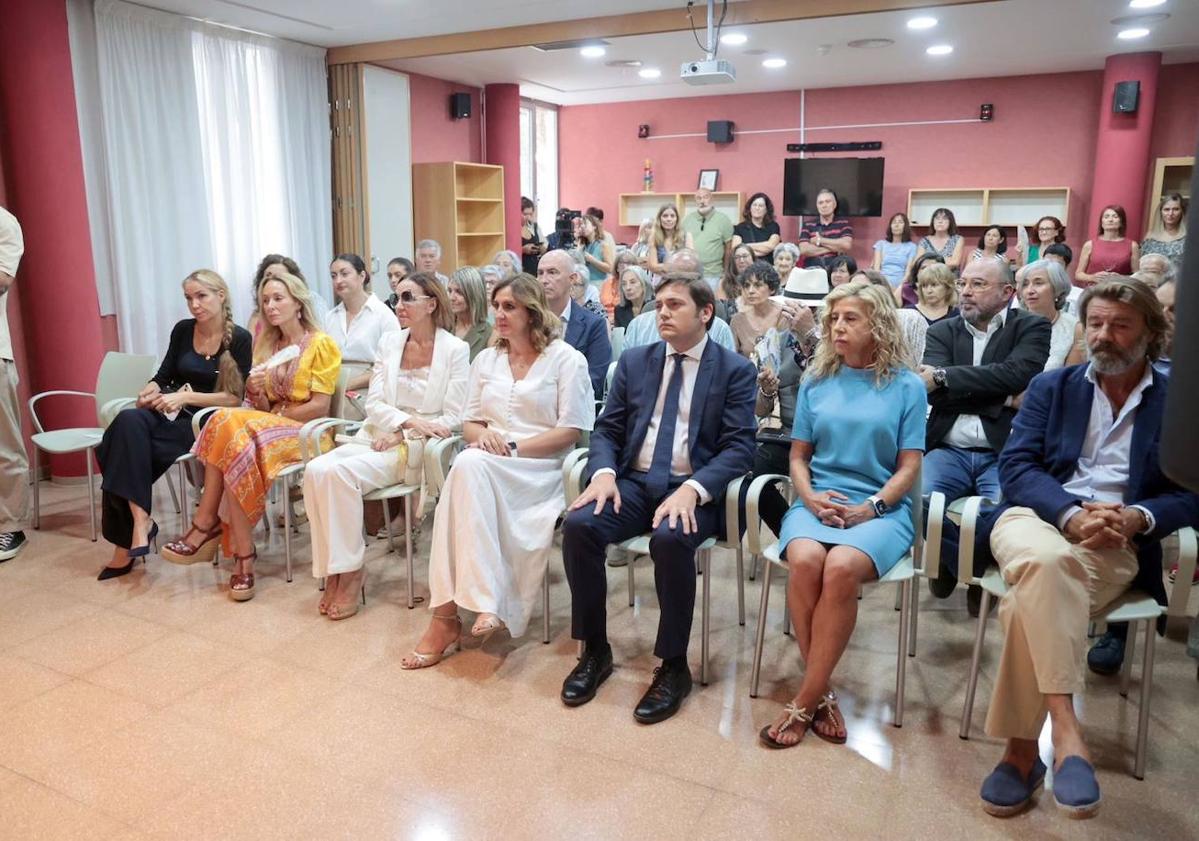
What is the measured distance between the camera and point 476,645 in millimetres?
3146

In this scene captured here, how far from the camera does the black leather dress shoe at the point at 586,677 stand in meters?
2.72

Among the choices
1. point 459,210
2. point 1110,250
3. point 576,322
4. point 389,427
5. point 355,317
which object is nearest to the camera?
point 389,427

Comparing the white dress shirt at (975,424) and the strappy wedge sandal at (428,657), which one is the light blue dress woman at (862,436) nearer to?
the white dress shirt at (975,424)

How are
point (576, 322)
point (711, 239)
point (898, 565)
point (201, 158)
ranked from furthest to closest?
point (711, 239)
point (201, 158)
point (576, 322)
point (898, 565)

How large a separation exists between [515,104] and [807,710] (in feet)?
25.0

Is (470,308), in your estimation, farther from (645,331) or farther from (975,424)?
(975,424)

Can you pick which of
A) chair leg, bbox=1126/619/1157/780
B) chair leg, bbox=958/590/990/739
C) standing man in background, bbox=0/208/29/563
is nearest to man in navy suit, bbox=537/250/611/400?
chair leg, bbox=958/590/990/739

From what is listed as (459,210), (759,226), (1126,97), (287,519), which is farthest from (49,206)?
(1126,97)

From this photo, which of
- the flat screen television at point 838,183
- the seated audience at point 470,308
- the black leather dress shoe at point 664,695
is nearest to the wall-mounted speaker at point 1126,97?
the flat screen television at point 838,183

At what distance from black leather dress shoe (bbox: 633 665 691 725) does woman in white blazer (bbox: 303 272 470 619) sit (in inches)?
50.7

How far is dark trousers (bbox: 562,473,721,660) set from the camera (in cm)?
266

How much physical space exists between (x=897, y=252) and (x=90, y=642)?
7456mm

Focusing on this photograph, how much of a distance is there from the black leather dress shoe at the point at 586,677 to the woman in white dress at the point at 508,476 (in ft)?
1.11

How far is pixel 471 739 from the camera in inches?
99.9
